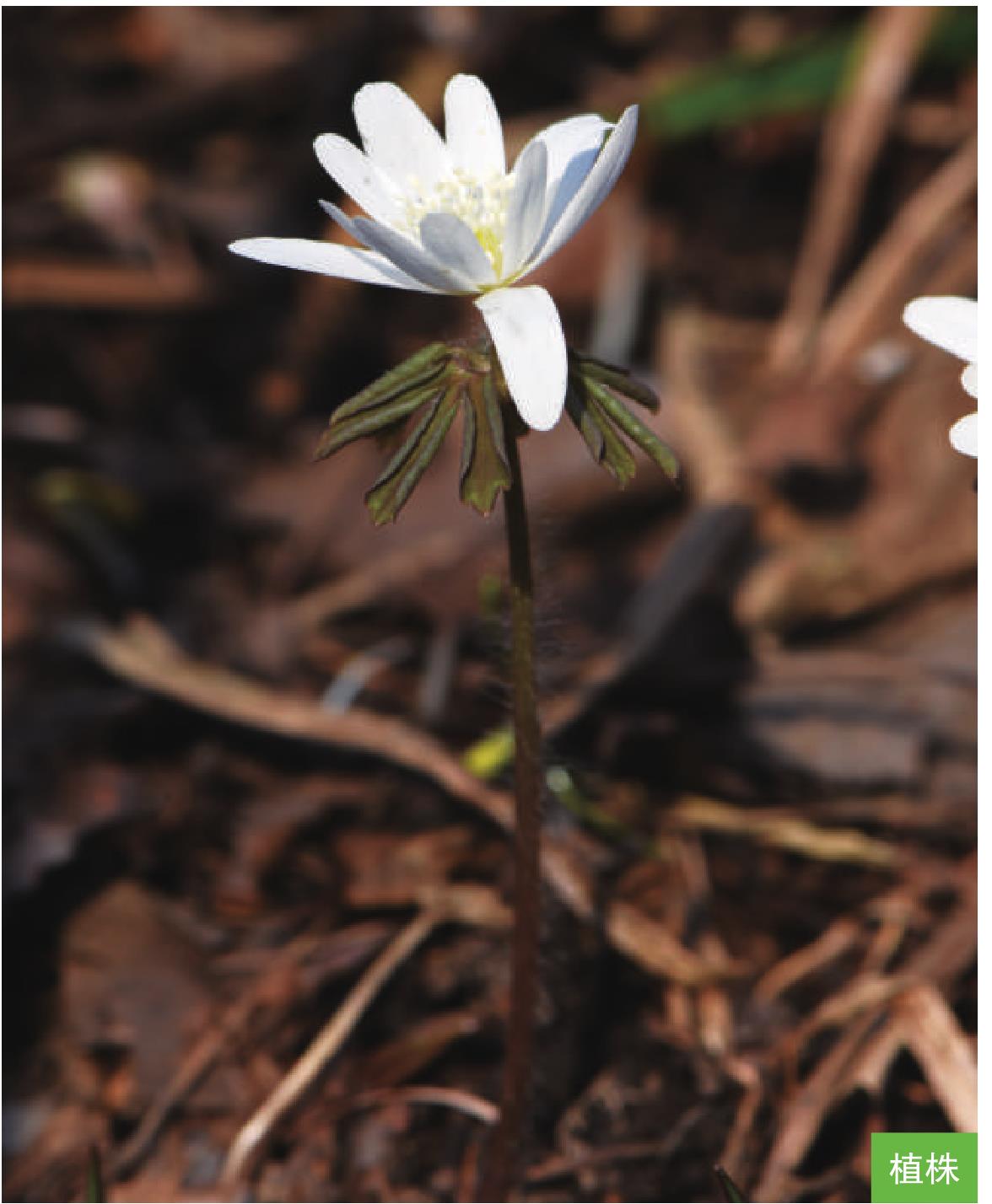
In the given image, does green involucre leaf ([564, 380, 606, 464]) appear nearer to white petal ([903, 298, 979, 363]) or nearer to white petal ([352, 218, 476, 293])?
white petal ([352, 218, 476, 293])

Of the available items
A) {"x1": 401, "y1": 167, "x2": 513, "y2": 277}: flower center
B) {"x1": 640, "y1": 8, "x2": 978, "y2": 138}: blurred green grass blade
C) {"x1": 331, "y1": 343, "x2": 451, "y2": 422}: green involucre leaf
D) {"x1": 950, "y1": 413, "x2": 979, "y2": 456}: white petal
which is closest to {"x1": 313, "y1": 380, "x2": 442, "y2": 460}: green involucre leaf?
{"x1": 331, "y1": 343, "x2": 451, "y2": 422}: green involucre leaf

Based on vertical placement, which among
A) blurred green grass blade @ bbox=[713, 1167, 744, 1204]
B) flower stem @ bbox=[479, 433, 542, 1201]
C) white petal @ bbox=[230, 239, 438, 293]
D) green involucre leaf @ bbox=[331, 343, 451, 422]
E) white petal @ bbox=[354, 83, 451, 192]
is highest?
white petal @ bbox=[354, 83, 451, 192]

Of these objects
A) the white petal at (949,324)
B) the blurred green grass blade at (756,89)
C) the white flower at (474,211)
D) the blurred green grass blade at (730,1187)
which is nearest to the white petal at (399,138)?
the white flower at (474,211)

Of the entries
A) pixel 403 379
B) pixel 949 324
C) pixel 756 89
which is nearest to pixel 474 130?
pixel 403 379

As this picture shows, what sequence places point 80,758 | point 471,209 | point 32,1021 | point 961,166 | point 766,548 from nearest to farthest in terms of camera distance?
point 471,209
point 32,1021
point 80,758
point 766,548
point 961,166

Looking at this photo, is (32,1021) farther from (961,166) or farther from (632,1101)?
(961,166)

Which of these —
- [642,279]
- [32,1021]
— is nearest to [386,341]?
Result: [642,279]
